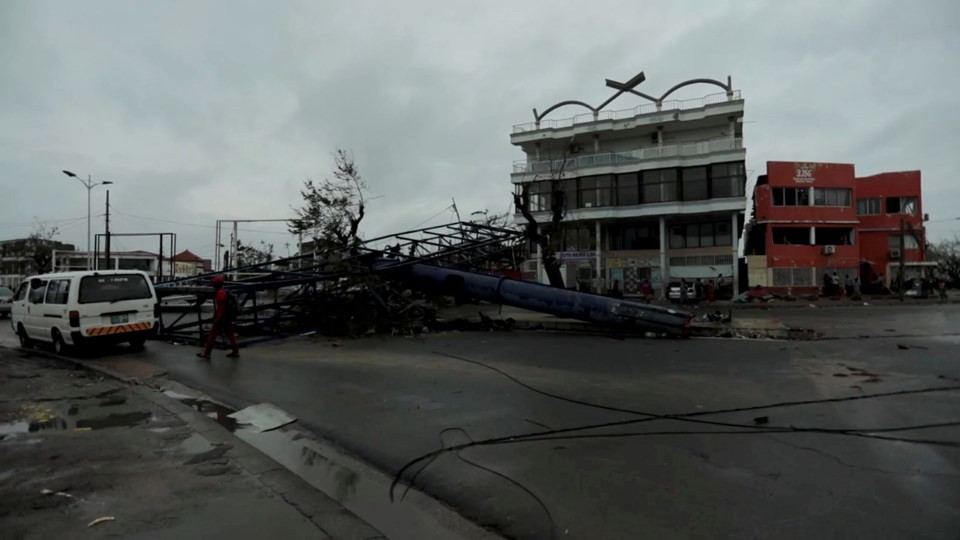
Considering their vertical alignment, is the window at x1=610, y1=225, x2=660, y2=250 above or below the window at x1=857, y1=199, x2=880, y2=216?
below

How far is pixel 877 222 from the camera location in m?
44.4

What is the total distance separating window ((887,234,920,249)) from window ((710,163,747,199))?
14766 millimetres

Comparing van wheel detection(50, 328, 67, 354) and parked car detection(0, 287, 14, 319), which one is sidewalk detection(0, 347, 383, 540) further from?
parked car detection(0, 287, 14, 319)

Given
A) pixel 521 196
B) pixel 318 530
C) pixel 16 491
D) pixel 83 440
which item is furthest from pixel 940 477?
pixel 521 196

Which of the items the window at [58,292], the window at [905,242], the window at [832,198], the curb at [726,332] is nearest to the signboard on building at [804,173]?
the window at [832,198]

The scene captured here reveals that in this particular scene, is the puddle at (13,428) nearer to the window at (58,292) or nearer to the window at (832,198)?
the window at (58,292)

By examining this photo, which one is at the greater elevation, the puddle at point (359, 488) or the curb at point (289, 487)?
the curb at point (289, 487)

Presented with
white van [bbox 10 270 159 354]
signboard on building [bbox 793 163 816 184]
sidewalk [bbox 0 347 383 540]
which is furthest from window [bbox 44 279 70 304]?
signboard on building [bbox 793 163 816 184]

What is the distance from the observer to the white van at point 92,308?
1212cm

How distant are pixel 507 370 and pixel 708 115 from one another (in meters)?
38.8

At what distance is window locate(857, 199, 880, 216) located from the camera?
1756 inches

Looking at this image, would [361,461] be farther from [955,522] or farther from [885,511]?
[955,522]

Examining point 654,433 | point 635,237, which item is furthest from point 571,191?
point 654,433

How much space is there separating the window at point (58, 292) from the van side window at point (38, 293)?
32 cm
